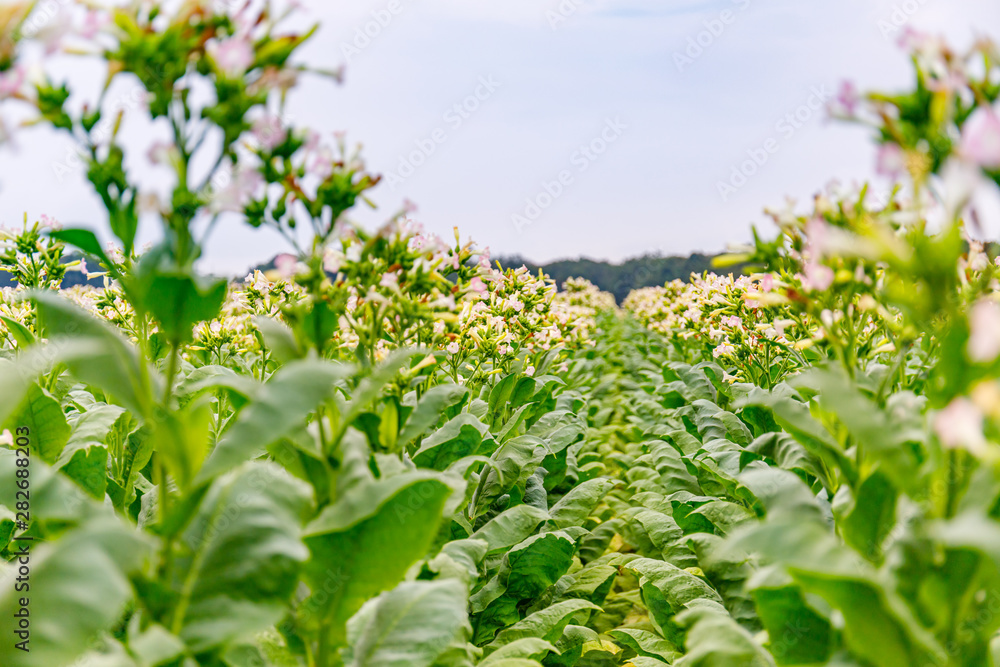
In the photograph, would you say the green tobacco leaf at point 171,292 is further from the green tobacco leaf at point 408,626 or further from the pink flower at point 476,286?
the pink flower at point 476,286

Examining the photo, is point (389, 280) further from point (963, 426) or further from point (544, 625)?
point (544, 625)

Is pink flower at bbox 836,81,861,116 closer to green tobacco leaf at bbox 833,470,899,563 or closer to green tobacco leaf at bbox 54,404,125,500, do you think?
green tobacco leaf at bbox 833,470,899,563

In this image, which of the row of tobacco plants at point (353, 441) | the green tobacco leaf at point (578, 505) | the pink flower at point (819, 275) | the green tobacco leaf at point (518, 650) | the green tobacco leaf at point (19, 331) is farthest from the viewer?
the green tobacco leaf at point (578, 505)

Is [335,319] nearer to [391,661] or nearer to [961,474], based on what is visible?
[391,661]

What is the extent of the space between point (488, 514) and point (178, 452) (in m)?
2.41

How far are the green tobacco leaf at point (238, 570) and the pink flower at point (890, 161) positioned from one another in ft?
4.39

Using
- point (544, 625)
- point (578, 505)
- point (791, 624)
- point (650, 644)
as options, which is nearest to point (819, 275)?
point (791, 624)

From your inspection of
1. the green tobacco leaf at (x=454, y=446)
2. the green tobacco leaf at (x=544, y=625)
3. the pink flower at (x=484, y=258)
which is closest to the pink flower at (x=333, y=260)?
the green tobacco leaf at (x=454, y=446)

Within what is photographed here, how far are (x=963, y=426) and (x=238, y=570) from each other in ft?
4.13

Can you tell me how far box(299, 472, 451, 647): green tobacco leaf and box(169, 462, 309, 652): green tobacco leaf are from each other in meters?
0.20

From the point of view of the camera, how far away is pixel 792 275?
200 cm

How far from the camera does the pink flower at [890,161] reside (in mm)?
1245

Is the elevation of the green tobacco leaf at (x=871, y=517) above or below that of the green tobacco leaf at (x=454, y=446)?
above

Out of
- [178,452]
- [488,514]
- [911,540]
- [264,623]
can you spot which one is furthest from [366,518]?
[488,514]
